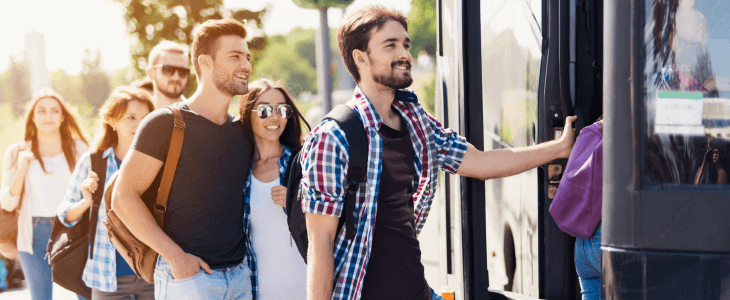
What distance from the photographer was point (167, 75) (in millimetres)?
3561

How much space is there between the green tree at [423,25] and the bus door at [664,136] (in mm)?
22450

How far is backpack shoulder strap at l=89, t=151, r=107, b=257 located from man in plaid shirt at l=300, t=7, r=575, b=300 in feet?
5.37

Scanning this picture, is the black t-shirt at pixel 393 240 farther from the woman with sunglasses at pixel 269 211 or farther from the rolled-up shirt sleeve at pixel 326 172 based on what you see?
the woman with sunglasses at pixel 269 211

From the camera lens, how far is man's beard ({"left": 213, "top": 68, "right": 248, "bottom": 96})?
8.12ft

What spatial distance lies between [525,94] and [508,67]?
0.23m

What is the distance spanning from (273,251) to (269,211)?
17 cm

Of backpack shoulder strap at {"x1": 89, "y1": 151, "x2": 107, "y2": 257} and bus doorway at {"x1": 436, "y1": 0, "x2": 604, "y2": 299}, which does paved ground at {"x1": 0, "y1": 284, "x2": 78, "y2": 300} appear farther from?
bus doorway at {"x1": 436, "y1": 0, "x2": 604, "y2": 299}

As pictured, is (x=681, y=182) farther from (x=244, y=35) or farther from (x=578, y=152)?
(x=244, y=35)

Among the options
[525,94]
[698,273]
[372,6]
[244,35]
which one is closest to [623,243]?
[698,273]

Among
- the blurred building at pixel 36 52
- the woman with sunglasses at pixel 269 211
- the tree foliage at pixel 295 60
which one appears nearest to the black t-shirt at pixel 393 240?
the woman with sunglasses at pixel 269 211

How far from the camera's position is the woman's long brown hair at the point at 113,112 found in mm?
3201

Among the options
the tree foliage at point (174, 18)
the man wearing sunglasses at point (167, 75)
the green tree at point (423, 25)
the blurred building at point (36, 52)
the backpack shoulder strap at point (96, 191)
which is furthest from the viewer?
the green tree at point (423, 25)

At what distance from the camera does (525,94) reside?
277 centimetres

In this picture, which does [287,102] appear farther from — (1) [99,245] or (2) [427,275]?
(2) [427,275]
